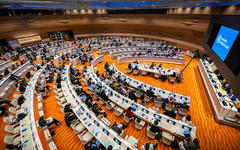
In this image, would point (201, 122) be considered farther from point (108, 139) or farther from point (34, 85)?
point (34, 85)

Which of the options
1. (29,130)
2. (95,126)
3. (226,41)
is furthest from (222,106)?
(29,130)

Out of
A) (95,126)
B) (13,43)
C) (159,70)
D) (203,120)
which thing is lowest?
(203,120)

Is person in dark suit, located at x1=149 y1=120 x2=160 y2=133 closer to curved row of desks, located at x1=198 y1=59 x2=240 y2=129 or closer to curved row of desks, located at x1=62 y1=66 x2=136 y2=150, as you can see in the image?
curved row of desks, located at x1=62 y1=66 x2=136 y2=150

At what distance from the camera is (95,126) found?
587cm

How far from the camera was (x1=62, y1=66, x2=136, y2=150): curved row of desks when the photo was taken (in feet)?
16.5

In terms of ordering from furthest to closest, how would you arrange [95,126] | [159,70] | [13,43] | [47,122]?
[13,43]
[159,70]
[47,122]
[95,126]

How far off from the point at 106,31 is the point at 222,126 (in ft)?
90.0

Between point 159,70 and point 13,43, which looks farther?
point 13,43

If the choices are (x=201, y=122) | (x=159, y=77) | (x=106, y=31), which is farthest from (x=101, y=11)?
(x=201, y=122)

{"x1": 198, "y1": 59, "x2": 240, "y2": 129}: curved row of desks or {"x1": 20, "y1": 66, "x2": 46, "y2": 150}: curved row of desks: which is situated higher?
{"x1": 198, "y1": 59, "x2": 240, "y2": 129}: curved row of desks

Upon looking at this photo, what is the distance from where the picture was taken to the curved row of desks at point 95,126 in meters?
5.02

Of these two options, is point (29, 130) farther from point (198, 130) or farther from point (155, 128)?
point (198, 130)

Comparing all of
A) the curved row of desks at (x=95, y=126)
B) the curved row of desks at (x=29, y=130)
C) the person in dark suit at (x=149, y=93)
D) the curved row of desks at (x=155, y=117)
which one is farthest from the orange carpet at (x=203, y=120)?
the curved row of desks at (x=29, y=130)

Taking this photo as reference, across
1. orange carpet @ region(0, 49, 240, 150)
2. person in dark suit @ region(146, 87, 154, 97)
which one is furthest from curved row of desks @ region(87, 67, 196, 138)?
person in dark suit @ region(146, 87, 154, 97)
